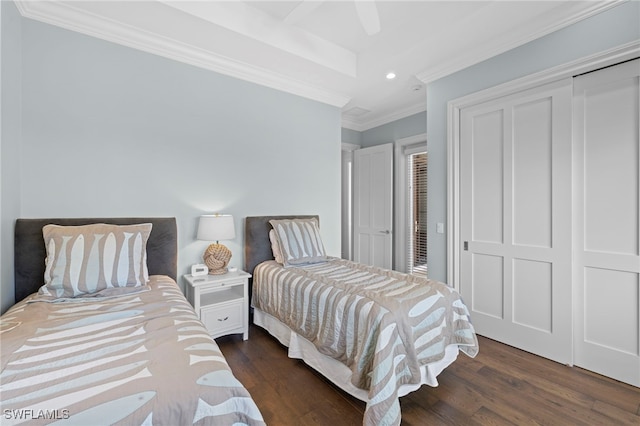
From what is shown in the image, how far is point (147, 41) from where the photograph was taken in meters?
2.42

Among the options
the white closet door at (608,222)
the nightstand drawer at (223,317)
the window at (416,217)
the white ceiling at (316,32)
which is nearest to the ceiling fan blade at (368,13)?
the white ceiling at (316,32)

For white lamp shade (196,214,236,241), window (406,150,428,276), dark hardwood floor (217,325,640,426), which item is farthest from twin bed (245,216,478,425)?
window (406,150,428,276)

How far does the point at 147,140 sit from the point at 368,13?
81.0 inches

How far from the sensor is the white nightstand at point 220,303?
7.97 feet

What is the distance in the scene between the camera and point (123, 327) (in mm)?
1332

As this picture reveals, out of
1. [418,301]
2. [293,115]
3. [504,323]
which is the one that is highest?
[293,115]

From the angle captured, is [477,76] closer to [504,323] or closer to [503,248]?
[503,248]

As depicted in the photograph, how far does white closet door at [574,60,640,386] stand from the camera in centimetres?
200

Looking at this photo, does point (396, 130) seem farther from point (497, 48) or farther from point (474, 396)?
point (474, 396)

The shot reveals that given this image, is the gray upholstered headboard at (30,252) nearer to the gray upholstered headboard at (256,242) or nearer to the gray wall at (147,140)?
the gray wall at (147,140)

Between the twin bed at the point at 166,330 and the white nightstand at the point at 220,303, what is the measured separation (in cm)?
19

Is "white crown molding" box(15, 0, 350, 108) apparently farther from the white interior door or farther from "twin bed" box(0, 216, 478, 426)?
the white interior door

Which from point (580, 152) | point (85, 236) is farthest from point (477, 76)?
point (85, 236)

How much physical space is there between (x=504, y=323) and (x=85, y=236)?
3484mm
